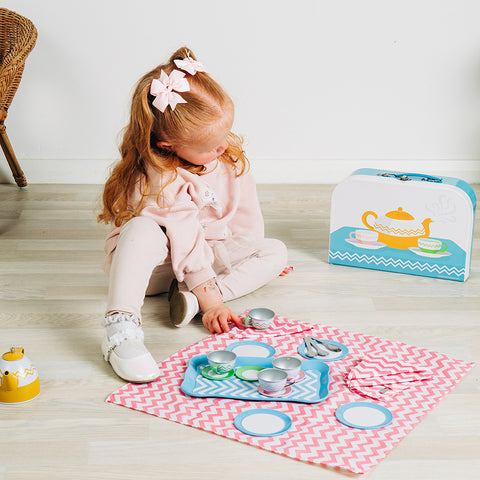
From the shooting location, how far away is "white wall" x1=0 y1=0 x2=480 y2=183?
7.65 ft

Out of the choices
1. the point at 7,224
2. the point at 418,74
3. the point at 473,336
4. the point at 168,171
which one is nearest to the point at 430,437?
the point at 473,336

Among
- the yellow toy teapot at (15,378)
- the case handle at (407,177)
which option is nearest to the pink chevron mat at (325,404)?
the yellow toy teapot at (15,378)

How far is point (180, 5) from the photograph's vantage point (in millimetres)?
2320

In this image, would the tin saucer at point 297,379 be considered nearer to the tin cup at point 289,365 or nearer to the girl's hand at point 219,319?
the tin cup at point 289,365

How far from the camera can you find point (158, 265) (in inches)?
61.2

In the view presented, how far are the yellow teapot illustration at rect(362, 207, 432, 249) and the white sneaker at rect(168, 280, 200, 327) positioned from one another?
1.65ft

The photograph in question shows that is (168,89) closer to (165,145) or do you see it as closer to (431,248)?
(165,145)

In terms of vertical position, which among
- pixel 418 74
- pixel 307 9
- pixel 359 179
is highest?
pixel 307 9

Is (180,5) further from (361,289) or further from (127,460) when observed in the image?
(127,460)

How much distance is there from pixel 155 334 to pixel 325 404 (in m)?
0.41

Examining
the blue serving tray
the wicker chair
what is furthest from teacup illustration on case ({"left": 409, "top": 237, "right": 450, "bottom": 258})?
the wicker chair

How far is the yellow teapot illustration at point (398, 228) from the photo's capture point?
1.67 meters

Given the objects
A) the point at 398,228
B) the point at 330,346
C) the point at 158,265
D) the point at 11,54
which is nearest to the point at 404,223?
the point at 398,228

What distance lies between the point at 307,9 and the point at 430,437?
63.6 inches
